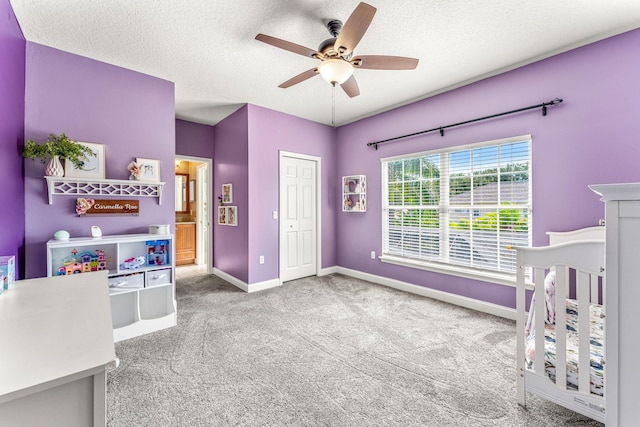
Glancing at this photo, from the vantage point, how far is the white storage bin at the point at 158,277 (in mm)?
2777

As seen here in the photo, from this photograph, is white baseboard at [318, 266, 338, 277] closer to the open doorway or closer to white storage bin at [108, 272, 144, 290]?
the open doorway

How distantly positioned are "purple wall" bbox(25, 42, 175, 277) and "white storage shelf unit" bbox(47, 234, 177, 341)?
0.60 feet

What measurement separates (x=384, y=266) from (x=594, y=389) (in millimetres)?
2841

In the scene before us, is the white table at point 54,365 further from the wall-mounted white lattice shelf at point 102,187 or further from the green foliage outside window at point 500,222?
the green foliage outside window at point 500,222

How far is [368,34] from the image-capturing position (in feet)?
7.70

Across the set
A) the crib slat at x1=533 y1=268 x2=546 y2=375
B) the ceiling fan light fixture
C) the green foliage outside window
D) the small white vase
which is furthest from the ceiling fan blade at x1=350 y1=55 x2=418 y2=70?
the small white vase

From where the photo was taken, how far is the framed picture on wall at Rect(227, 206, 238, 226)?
4.24m

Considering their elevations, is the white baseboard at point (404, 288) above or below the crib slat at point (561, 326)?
below

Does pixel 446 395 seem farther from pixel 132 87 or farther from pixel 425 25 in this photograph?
pixel 132 87

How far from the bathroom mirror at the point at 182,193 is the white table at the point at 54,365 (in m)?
5.29

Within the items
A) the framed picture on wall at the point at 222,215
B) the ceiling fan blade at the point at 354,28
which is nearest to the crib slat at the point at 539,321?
the ceiling fan blade at the point at 354,28

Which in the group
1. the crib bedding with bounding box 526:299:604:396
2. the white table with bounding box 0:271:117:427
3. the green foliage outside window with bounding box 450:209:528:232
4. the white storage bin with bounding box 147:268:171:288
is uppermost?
the green foliage outside window with bounding box 450:209:528:232

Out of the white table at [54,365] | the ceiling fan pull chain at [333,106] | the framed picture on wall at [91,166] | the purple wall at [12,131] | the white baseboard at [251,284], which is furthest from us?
the white baseboard at [251,284]

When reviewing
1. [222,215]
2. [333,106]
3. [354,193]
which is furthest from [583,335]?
[222,215]
